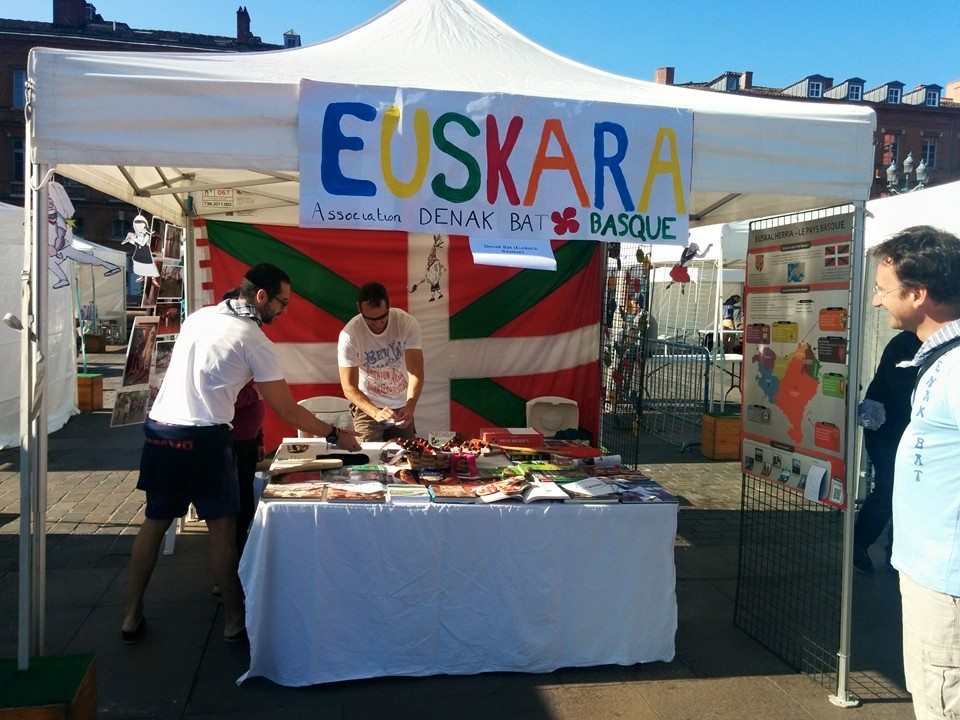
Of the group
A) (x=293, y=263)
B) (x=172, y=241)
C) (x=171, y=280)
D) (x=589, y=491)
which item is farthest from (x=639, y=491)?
(x=293, y=263)

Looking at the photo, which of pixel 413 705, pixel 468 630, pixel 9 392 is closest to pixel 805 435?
pixel 468 630

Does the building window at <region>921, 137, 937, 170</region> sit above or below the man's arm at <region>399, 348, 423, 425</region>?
above

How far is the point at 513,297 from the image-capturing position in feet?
20.6

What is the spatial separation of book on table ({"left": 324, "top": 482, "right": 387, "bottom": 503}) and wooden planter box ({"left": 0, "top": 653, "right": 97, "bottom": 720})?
1.04 metres

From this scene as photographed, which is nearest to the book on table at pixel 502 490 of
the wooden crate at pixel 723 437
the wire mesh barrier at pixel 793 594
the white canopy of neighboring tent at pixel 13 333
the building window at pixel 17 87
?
the wire mesh barrier at pixel 793 594

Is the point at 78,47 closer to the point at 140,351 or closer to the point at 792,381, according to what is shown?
the point at 140,351

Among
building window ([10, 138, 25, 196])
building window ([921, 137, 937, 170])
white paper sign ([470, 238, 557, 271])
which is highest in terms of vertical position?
building window ([921, 137, 937, 170])

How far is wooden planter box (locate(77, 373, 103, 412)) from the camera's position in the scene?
1064cm

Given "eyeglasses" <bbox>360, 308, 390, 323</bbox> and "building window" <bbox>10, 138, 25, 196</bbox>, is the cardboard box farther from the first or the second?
"building window" <bbox>10, 138, 25, 196</bbox>

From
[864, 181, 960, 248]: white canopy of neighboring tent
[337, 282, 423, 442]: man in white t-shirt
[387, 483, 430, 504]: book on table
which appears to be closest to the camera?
[387, 483, 430, 504]: book on table

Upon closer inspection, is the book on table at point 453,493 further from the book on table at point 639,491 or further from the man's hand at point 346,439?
the book on table at point 639,491

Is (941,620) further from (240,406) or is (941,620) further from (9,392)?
(9,392)

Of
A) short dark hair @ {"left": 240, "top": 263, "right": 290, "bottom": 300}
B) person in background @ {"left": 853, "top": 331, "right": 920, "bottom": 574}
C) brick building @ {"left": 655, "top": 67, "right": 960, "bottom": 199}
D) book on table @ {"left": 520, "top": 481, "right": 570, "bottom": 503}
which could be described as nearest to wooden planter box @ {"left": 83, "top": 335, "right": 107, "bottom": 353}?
short dark hair @ {"left": 240, "top": 263, "right": 290, "bottom": 300}

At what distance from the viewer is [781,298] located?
3.63 m
